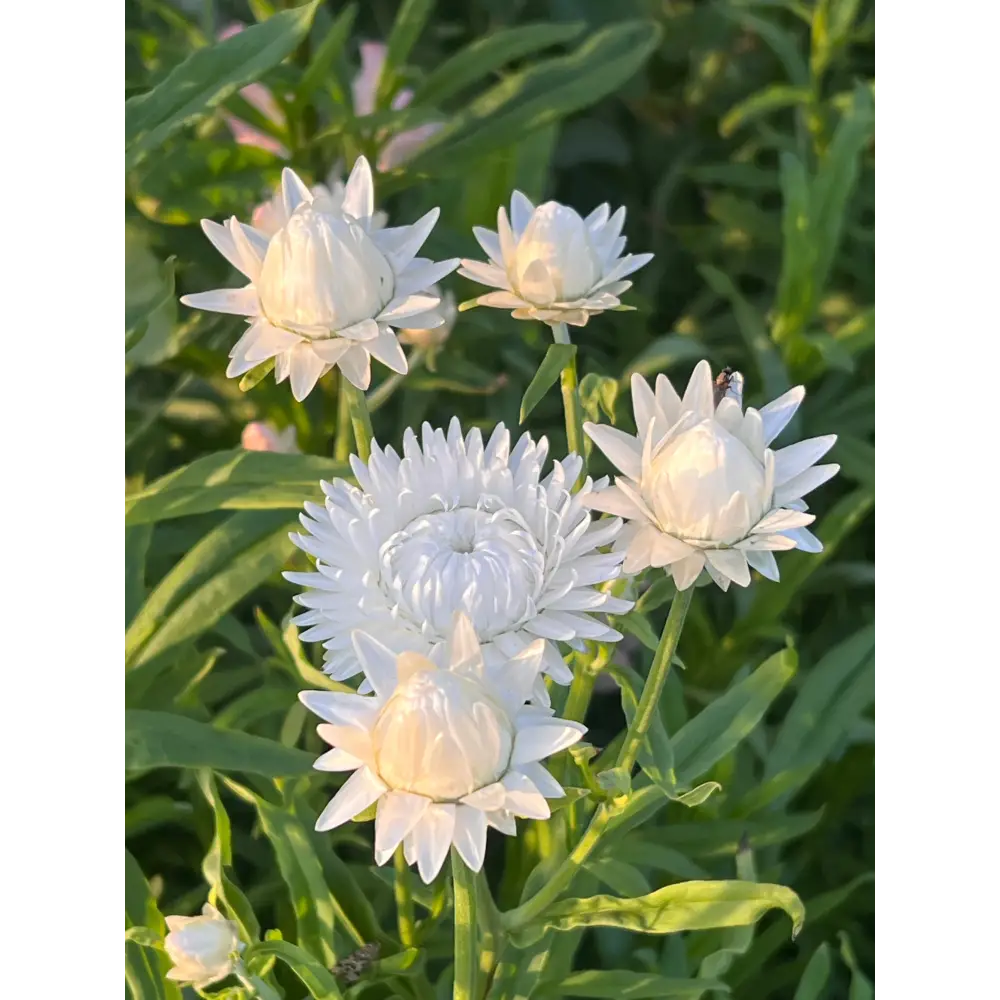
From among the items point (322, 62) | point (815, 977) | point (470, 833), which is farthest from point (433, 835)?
point (322, 62)

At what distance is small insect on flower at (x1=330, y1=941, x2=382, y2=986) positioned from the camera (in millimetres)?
545

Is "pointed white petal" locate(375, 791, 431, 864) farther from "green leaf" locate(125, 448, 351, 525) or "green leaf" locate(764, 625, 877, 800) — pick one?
"green leaf" locate(764, 625, 877, 800)

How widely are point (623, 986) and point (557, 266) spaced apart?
35cm

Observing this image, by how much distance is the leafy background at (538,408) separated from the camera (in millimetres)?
590

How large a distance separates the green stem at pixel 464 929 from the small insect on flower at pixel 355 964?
9 cm

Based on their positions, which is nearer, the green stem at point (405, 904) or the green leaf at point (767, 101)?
the green stem at point (405, 904)

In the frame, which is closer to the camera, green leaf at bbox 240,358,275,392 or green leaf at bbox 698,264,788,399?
green leaf at bbox 240,358,275,392

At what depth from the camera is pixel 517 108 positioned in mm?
809

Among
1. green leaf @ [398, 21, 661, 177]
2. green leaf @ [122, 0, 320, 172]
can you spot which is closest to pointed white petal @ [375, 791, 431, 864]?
green leaf @ [122, 0, 320, 172]

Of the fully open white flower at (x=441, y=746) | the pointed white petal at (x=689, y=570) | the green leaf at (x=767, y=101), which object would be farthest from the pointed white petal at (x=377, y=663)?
the green leaf at (x=767, y=101)

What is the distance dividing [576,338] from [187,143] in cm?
38

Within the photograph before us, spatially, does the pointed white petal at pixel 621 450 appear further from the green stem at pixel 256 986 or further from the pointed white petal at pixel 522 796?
Answer: the green stem at pixel 256 986

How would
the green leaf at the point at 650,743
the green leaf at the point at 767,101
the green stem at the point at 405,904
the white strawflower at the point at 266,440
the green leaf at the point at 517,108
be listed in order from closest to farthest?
1. the green leaf at the point at 650,743
2. the green stem at the point at 405,904
3. the white strawflower at the point at 266,440
4. the green leaf at the point at 517,108
5. the green leaf at the point at 767,101

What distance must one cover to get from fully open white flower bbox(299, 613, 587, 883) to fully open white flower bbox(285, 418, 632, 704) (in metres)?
0.02
